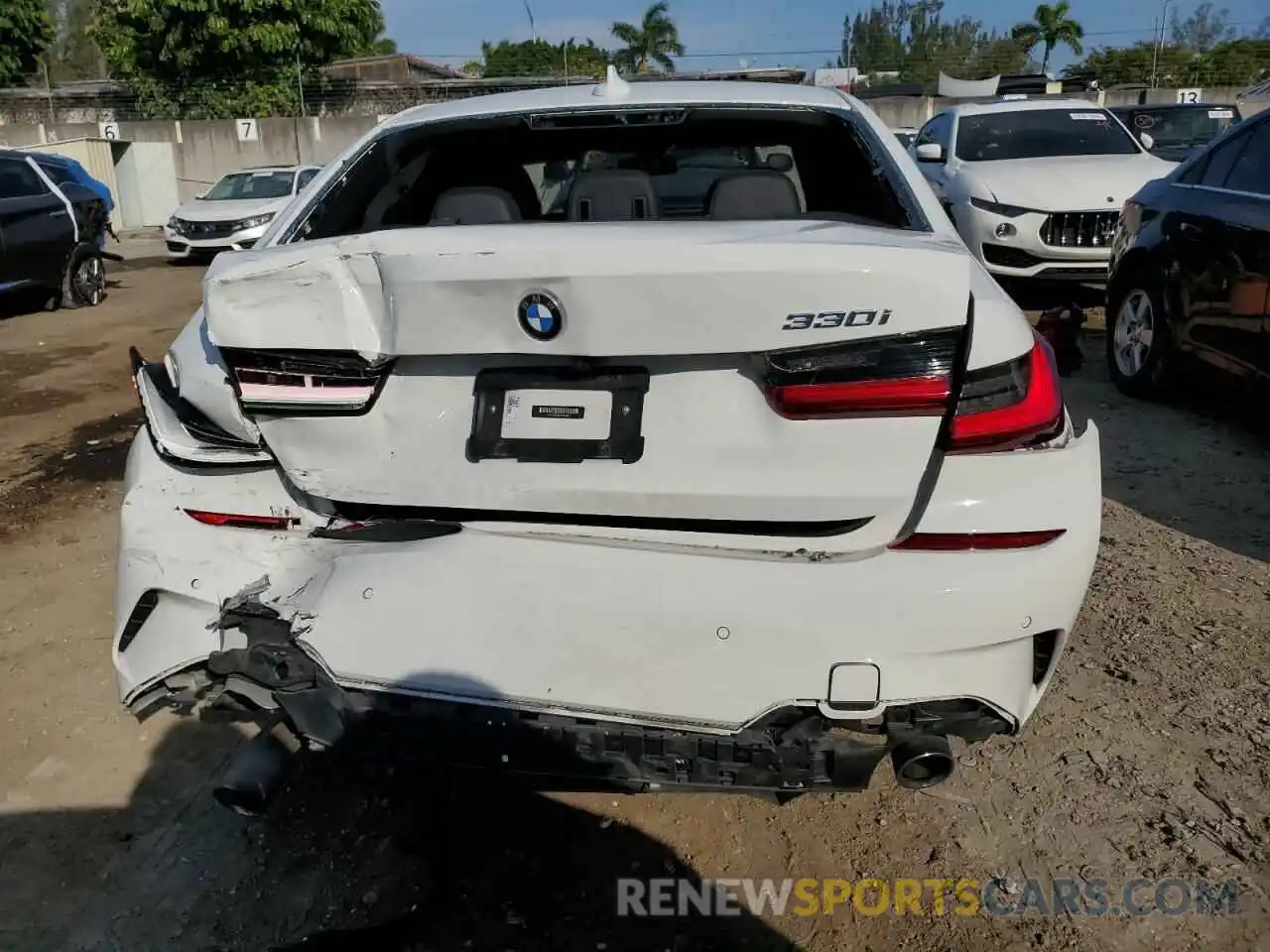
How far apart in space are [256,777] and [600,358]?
3.64 ft

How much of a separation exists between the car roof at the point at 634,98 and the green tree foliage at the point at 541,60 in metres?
35.7

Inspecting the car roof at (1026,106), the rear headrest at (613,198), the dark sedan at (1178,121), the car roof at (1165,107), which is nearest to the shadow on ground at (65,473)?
the rear headrest at (613,198)

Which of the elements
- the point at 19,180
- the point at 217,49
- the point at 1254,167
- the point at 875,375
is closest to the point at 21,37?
the point at 217,49

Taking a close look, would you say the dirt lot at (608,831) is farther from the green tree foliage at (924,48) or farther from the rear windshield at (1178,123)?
the green tree foliage at (924,48)

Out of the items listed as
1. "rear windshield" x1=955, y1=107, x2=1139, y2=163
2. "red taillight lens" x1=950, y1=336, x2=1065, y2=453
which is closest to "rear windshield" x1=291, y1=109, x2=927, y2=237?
"red taillight lens" x1=950, y1=336, x2=1065, y2=453

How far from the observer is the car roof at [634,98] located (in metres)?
2.85

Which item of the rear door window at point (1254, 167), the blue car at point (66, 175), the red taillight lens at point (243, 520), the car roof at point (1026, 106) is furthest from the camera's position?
the blue car at point (66, 175)

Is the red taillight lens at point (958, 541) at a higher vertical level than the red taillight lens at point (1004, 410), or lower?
lower

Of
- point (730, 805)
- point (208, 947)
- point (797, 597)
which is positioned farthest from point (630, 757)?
point (208, 947)

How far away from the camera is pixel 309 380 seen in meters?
1.89

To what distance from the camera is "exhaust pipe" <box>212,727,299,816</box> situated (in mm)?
2068

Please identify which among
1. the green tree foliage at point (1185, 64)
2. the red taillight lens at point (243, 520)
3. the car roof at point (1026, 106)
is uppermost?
the green tree foliage at point (1185, 64)

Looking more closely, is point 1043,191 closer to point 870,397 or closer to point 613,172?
point 613,172

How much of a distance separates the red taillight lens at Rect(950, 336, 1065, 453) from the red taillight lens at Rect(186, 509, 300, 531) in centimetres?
125
